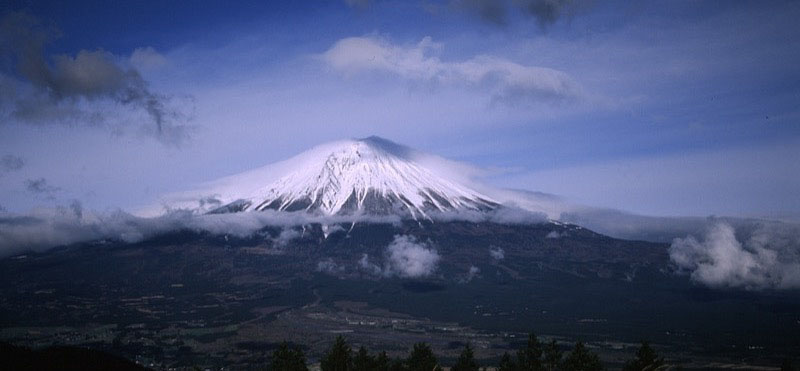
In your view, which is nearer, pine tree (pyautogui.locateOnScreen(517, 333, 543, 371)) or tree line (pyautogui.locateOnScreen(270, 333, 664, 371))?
tree line (pyautogui.locateOnScreen(270, 333, 664, 371))

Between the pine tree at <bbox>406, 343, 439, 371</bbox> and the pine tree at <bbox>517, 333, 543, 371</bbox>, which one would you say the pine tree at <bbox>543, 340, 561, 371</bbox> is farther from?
the pine tree at <bbox>406, 343, 439, 371</bbox>

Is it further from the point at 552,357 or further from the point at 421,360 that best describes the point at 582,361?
the point at 421,360

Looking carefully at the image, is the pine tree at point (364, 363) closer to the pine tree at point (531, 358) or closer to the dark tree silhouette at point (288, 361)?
the dark tree silhouette at point (288, 361)

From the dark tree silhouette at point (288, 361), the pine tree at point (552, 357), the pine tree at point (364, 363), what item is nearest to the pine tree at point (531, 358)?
the pine tree at point (552, 357)

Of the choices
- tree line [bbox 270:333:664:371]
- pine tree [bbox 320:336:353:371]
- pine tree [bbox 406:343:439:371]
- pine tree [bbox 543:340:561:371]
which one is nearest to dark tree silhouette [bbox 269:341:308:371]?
tree line [bbox 270:333:664:371]

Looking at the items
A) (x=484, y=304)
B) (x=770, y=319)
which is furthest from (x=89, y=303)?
(x=770, y=319)

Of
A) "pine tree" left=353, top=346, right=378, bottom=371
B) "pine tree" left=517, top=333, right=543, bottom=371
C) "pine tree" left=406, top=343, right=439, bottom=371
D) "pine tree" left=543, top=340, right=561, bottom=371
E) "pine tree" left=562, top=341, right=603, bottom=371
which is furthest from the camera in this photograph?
"pine tree" left=543, top=340, right=561, bottom=371

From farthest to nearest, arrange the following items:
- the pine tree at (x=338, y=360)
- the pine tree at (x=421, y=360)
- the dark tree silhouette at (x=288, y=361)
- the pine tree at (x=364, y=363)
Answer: the pine tree at (x=338, y=360)
the pine tree at (x=364, y=363)
the pine tree at (x=421, y=360)
the dark tree silhouette at (x=288, y=361)

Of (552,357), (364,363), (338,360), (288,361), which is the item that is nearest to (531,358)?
(552,357)

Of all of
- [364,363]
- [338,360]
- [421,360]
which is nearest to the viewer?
[421,360]

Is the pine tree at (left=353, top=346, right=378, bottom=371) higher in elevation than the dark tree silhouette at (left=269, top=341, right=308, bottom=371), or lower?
lower

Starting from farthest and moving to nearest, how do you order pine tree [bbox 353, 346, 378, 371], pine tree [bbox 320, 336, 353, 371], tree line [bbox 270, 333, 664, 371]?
1. pine tree [bbox 320, 336, 353, 371]
2. pine tree [bbox 353, 346, 378, 371]
3. tree line [bbox 270, 333, 664, 371]
